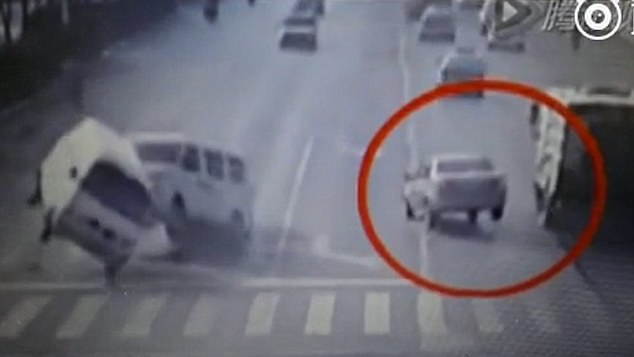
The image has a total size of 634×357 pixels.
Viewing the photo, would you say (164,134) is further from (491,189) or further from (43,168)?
(491,189)

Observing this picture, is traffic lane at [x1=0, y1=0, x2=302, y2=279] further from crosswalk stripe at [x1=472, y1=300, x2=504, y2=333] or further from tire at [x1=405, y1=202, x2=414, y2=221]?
crosswalk stripe at [x1=472, y1=300, x2=504, y2=333]

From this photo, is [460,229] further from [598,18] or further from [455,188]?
[598,18]

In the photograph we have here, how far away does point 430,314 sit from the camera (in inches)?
54.8

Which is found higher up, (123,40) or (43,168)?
(123,40)

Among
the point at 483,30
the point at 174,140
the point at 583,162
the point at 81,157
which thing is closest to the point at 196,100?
the point at 174,140

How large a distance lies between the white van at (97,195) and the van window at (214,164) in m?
0.08

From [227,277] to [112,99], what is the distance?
266mm

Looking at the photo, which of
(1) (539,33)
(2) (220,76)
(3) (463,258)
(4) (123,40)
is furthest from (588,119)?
(4) (123,40)

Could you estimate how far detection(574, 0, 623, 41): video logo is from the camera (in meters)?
1.31

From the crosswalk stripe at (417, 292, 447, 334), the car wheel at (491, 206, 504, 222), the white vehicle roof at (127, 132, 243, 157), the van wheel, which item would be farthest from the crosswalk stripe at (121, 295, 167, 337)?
the car wheel at (491, 206, 504, 222)

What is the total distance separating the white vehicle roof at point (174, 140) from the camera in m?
1.35

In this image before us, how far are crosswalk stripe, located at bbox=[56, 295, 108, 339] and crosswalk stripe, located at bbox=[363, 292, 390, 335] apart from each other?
0.33 meters

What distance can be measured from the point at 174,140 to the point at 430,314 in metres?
0.39

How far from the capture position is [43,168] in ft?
4.47
